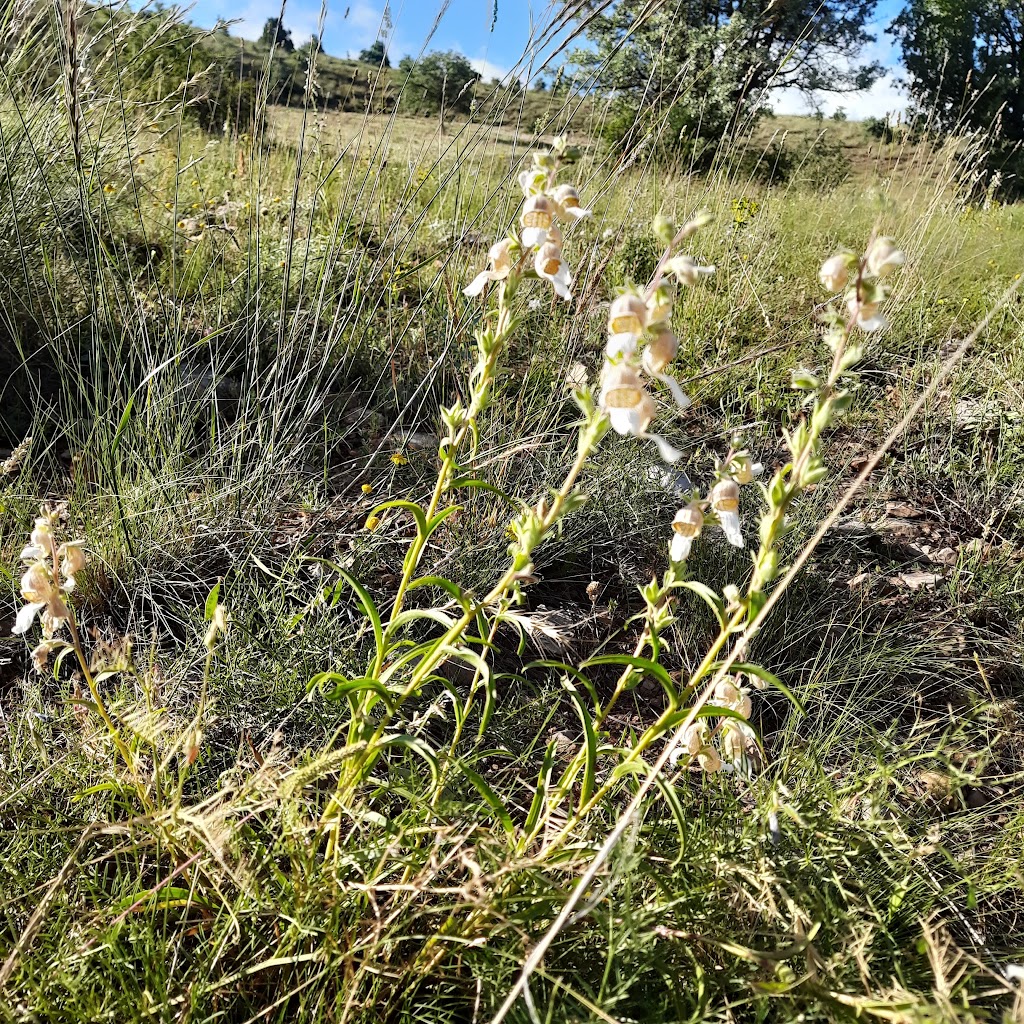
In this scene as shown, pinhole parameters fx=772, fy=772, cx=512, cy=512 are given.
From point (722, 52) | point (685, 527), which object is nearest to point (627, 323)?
point (685, 527)

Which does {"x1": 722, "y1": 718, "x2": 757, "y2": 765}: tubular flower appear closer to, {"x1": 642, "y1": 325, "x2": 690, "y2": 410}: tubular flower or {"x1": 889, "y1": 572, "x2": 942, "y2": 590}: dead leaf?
{"x1": 642, "y1": 325, "x2": 690, "y2": 410}: tubular flower

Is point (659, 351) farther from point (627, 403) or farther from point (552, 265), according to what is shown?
point (552, 265)

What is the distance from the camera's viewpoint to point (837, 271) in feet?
3.26

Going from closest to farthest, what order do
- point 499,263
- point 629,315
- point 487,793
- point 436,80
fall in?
point 629,315 < point 487,793 < point 499,263 < point 436,80

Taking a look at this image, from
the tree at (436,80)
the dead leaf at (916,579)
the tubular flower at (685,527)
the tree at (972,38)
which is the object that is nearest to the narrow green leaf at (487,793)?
the tubular flower at (685,527)

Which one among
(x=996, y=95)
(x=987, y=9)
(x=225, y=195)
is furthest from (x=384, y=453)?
(x=987, y=9)

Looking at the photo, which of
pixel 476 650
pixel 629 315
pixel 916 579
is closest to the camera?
pixel 629 315

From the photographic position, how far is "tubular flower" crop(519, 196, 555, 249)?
3.63 ft

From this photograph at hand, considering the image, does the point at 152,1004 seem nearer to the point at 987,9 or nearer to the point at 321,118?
the point at 321,118

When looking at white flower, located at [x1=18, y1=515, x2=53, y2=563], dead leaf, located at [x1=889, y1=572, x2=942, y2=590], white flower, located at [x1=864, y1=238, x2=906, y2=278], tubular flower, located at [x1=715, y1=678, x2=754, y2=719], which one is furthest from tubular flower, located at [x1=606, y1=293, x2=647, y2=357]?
dead leaf, located at [x1=889, y1=572, x2=942, y2=590]

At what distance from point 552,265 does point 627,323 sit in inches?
9.0

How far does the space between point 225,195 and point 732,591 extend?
150 inches

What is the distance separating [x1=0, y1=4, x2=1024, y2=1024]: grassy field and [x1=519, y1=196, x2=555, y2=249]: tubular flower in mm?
140

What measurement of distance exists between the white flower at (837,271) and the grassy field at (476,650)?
0.09m
